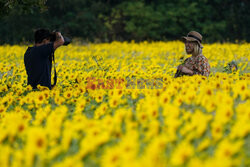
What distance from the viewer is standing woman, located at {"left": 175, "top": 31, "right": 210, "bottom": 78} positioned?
6.01 m

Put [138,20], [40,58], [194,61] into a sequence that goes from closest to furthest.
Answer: [40,58] → [194,61] → [138,20]

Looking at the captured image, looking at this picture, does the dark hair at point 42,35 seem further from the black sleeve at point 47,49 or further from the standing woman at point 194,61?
the standing woman at point 194,61

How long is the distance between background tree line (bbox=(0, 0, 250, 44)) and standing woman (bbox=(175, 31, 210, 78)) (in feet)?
61.9

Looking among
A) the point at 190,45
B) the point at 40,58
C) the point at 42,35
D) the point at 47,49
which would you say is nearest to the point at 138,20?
the point at 190,45

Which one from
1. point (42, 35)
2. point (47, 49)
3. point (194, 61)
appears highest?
point (42, 35)

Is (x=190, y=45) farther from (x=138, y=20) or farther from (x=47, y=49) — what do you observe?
(x=138, y=20)

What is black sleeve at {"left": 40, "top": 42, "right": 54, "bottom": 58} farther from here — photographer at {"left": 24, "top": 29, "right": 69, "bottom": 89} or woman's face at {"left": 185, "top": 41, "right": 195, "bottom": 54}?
woman's face at {"left": 185, "top": 41, "right": 195, "bottom": 54}

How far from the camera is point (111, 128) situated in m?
2.29

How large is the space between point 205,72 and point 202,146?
163 inches

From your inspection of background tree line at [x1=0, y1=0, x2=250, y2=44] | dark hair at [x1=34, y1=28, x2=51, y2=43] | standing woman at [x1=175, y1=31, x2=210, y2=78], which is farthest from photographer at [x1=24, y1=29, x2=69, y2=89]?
background tree line at [x1=0, y1=0, x2=250, y2=44]

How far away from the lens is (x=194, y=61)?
20.2 ft

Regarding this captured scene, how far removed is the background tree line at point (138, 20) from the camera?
25.4 m

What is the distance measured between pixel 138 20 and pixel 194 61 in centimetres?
2067

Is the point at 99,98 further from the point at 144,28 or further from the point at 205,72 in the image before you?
the point at 144,28
